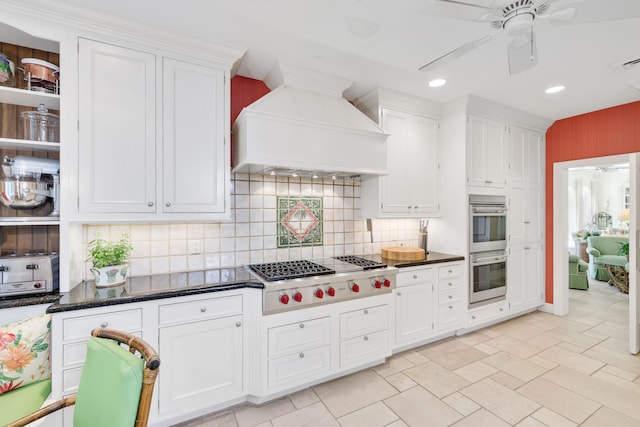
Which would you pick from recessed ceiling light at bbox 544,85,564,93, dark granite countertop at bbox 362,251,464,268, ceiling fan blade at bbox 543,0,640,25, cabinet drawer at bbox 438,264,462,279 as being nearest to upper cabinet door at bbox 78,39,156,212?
dark granite countertop at bbox 362,251,464,268

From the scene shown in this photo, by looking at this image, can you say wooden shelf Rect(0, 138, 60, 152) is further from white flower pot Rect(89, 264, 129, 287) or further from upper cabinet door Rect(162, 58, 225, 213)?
white flower pot Rect(89, 264, 129, 287)

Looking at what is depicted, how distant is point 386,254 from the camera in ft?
10.4

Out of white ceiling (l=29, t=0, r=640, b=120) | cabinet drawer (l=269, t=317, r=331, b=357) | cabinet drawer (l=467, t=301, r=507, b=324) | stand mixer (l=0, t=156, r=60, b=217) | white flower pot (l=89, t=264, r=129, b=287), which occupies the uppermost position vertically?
white ceiling (l=29, t=0, r=640, b=120)

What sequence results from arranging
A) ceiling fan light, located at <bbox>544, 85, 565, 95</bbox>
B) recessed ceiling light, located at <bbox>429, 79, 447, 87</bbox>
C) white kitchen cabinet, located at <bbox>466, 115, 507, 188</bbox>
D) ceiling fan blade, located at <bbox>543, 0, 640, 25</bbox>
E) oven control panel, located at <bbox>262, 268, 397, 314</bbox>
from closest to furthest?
ceiling fan blade, located at <bbox>543, 0, 640, 25</bbox>, oven control panel, located at <bbox>262, 268, 397, 314</bbox>, recessed ceiling light, located at <bbox>429, 79, 447, 87</bbox>, ceiling fan light, located at <bbox>544, 85, 565, 95</bbox>, white kitchen cabinet, located at <bbox>466, 115, 507, 188</bbox>

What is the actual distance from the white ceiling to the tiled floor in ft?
8.25

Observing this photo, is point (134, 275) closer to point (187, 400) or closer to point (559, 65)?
point (187, 400)

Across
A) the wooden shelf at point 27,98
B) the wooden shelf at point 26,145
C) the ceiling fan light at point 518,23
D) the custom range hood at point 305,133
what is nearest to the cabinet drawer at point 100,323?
the wooden shelf at point 26,145

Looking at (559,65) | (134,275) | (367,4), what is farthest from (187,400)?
(559,65)

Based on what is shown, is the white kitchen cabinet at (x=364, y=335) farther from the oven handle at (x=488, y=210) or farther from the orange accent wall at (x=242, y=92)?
the orange accent wall at (x=242, y=92)

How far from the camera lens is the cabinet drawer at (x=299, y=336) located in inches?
83.7

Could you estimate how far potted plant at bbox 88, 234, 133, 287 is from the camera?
1.90 meters

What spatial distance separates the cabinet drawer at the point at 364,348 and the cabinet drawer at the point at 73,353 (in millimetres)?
1749

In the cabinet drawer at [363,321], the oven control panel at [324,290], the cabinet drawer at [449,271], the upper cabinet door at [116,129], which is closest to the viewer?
the upper cabinet door at [116,129]

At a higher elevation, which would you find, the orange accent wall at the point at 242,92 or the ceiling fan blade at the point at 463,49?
the orange accent wall at the point at 242,92
